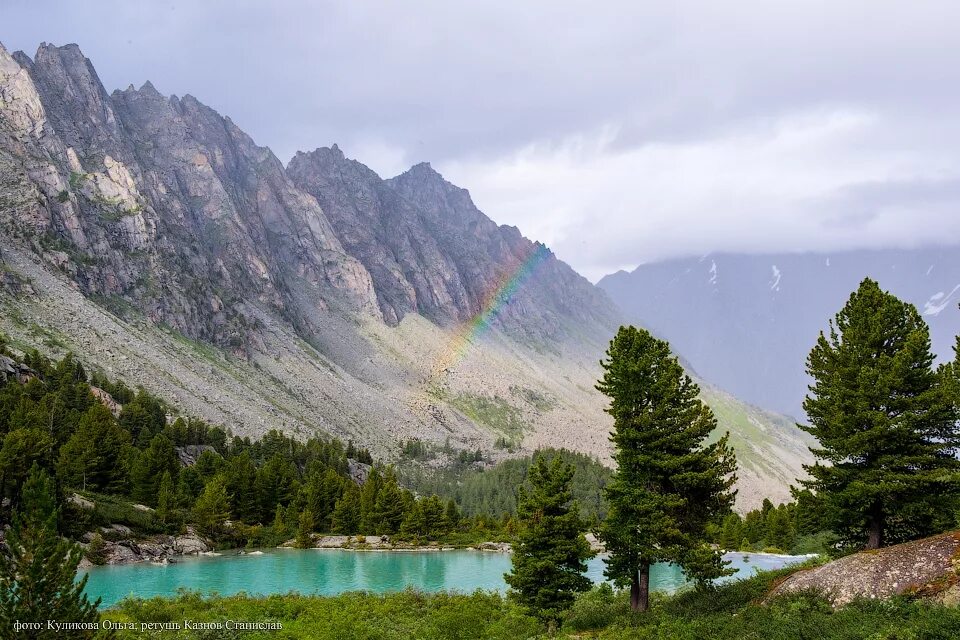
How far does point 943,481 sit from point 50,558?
37375 mm

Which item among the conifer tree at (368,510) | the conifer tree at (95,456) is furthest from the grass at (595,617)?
the conifer tree at (368,510)

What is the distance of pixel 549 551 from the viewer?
111ft

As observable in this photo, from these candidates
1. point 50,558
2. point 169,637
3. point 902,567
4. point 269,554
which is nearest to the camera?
point 50,558

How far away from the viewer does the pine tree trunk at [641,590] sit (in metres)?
33.1

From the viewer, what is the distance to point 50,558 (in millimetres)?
18344

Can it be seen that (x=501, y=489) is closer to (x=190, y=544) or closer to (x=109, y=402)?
(x=109, y=402)

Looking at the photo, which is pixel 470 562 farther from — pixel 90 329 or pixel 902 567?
pixel 90 329

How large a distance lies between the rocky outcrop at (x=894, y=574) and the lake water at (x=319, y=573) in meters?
31.6

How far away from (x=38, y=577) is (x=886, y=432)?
35.4m

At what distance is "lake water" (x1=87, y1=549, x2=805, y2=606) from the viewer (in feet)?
188

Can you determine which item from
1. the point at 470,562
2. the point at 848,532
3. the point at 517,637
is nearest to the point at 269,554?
the point at 470,562

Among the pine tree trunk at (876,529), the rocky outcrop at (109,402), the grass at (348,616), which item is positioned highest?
the rocky outcrop at (109,402)

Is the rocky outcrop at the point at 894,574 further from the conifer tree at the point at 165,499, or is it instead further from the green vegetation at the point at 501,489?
the green vegetation at the point at 501,489

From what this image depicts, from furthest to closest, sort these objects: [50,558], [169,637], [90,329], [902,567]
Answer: [90,329] < [169,637] < [902,567] < [50,558]
